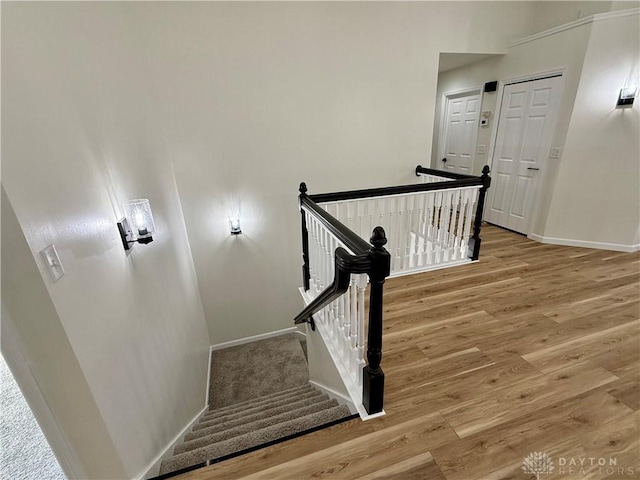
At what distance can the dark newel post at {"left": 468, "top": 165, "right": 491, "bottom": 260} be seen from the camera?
2.90 m

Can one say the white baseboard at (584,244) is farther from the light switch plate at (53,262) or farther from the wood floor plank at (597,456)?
the light switch plate at (53,262)

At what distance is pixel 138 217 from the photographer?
1772mm

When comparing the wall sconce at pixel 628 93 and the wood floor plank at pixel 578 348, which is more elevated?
the wall sconce at pixel 628 93

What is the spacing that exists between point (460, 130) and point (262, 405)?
5.28 metres

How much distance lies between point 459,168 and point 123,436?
578 centimetres

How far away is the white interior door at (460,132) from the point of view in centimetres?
496

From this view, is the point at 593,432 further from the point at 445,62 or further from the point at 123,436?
the point at 445,62

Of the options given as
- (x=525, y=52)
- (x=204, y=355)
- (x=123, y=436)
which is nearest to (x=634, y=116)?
(x=525, y=52)

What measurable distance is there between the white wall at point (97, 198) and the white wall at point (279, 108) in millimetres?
691

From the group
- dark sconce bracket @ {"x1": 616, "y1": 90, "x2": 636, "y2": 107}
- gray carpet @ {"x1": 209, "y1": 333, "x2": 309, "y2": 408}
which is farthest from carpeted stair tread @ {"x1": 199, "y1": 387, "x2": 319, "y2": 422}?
dark sconce bracket @ {"x1": 616, "y1": 90, "x2": 636, "y2": 107}

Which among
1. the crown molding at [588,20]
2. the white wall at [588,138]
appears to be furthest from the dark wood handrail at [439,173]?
the crown molding at [588,20]

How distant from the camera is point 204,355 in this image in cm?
373

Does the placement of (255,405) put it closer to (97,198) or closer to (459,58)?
(97,198)

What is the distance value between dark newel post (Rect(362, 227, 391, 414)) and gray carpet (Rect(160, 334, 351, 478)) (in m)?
0.19
